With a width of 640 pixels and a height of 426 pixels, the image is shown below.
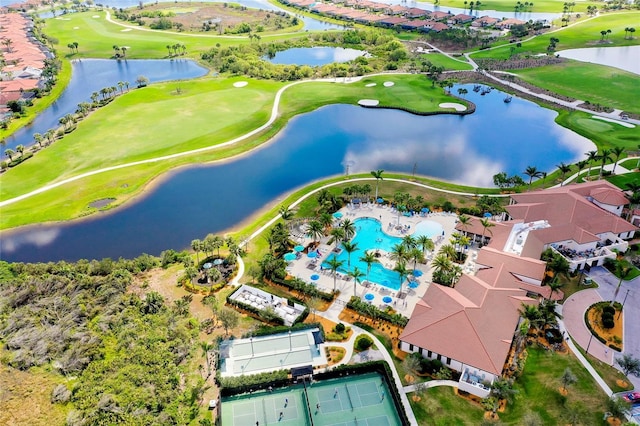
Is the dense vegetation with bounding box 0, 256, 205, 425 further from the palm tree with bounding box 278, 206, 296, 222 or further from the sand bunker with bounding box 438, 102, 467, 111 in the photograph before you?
the sand bunker with bounding box 438, 102, 467, 111

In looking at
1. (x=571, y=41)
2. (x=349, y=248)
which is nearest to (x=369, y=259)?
(x=349, y=248)

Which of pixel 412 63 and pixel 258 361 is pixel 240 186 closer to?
pixel 258 361

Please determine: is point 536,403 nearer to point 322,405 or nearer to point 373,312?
point 373,312

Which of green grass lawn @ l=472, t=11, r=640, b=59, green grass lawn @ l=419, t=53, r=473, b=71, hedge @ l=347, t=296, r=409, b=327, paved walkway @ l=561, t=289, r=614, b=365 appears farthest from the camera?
green grass lawn @ l=472, t=11, r=640, b=59

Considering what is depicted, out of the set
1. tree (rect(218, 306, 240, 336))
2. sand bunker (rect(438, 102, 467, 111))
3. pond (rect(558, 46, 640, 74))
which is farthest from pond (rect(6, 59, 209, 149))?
pond (rect(558, 46, 640, 74))

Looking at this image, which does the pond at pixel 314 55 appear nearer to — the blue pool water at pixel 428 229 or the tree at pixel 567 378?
the blue pool water at pixel 428 229

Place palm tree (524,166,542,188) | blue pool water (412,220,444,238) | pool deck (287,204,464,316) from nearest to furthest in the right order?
1. pool deck (287,204,464,316)
2. blue pool water (412,220,444,238)
3. palm tree (524,166,542,188)
